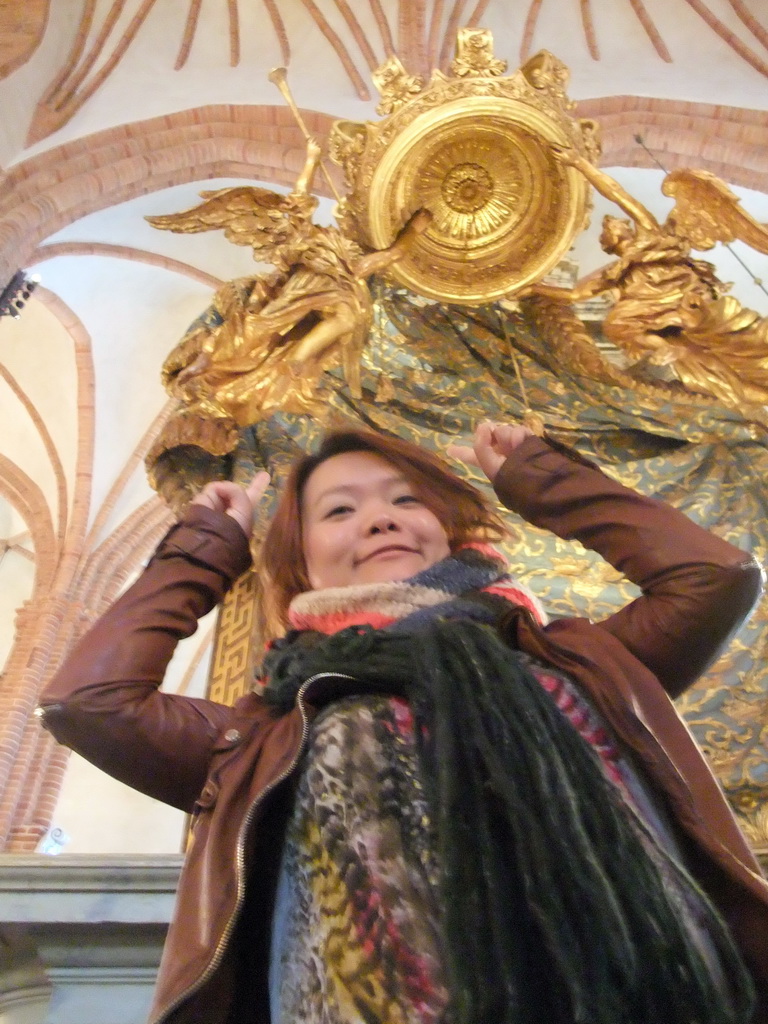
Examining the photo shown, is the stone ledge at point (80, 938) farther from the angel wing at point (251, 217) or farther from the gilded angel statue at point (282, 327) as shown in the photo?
the angel wing at point (251, 217)

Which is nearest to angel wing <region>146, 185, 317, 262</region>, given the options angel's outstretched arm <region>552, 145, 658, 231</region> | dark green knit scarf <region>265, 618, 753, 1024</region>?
angel's outstretched arm <region>552, 145, 658, 231</region>

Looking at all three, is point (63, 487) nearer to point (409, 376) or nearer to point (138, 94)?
point (138, 94)

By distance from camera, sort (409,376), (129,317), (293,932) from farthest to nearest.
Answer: (129,317) < (409,376) < (293,932)

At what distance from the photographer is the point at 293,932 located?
89 centimetres

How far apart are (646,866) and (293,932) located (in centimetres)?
38

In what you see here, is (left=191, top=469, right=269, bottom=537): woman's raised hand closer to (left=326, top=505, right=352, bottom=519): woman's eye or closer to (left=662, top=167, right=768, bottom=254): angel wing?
(left=326, top=505, right=352, bottom=519): woman's eye

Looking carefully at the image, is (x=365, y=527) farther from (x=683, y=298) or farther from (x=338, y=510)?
(x=683, y=298)

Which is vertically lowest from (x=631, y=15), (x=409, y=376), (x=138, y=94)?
(x=409, y=376)

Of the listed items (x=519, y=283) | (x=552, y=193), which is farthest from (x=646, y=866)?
(x=552, y=193)

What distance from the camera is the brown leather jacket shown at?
916 mm

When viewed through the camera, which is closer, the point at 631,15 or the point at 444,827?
the point at 444,827

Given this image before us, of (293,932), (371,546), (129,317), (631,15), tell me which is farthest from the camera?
(129,317)

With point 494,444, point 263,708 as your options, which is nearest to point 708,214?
point 494,444

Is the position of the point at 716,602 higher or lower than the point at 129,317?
lower
